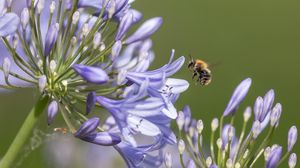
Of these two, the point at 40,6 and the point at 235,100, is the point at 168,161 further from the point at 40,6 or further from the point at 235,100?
the point at 40,6

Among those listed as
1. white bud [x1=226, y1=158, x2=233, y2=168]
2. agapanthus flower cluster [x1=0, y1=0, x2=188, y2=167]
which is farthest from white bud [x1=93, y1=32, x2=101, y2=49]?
white bud [x1=226, y1=158, x2=233, y2=168]

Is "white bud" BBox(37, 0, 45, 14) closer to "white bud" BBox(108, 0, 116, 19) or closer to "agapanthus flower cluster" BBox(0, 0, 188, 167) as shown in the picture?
"agapanthus flower cluster" BBox(0, 0, 188, 167)

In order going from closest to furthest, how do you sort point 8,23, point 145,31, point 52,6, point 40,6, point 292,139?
point 8,23, point 40,6, point 52,6, point 292,139, point 145,31

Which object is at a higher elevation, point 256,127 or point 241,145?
point 256,127

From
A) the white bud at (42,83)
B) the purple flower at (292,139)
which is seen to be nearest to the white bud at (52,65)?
the white bud at (42,83)

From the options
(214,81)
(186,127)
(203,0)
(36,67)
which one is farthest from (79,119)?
(203,0)

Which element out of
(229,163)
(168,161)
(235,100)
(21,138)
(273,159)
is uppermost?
(235,100)

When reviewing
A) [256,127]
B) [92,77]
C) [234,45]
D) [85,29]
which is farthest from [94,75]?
[234,45]
